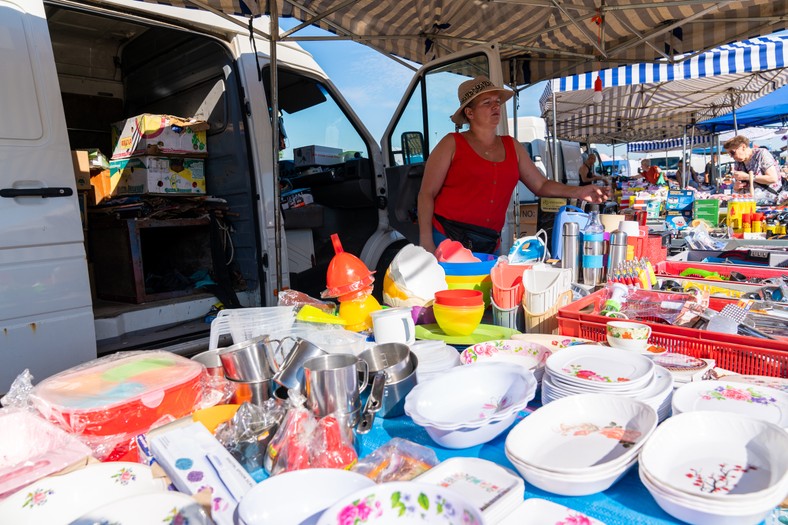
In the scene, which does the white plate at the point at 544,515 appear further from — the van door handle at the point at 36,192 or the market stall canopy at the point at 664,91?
the market stall canopy at the point at 664,91

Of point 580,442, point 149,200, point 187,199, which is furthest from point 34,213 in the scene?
point 580,442

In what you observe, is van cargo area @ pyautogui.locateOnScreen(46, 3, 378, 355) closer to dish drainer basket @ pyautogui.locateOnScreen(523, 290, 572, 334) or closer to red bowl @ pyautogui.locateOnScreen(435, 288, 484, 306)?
red bowl @ pyautogui.locateOnScreen(435, 288, 484, 306)

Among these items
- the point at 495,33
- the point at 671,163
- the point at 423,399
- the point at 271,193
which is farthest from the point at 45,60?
the point at 671,163

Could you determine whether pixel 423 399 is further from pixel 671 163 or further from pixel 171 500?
pixel 671 163

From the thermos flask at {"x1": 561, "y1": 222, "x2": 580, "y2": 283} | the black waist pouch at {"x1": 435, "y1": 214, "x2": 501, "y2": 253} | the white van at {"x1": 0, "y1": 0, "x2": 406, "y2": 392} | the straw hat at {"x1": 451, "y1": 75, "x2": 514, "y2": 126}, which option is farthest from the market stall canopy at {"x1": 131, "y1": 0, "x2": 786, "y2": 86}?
the thermos flask at {"x1": 561, "y1": 222, "x2": 580, "y2": 283}

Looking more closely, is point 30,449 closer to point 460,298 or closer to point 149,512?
point 149,512

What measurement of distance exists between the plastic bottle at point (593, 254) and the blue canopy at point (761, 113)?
12253mm

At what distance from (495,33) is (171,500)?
5.04 meters

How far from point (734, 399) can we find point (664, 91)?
12150mm

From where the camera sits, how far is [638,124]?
1582cm

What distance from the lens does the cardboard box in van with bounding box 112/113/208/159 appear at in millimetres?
3555

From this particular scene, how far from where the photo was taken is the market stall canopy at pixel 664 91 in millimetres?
5980

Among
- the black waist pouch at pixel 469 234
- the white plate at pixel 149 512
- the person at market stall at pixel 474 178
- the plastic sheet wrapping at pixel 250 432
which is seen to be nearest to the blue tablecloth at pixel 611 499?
the plastic sheet wrapping at pixel 250 432

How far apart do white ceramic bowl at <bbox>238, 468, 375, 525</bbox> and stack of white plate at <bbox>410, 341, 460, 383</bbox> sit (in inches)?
18.6
